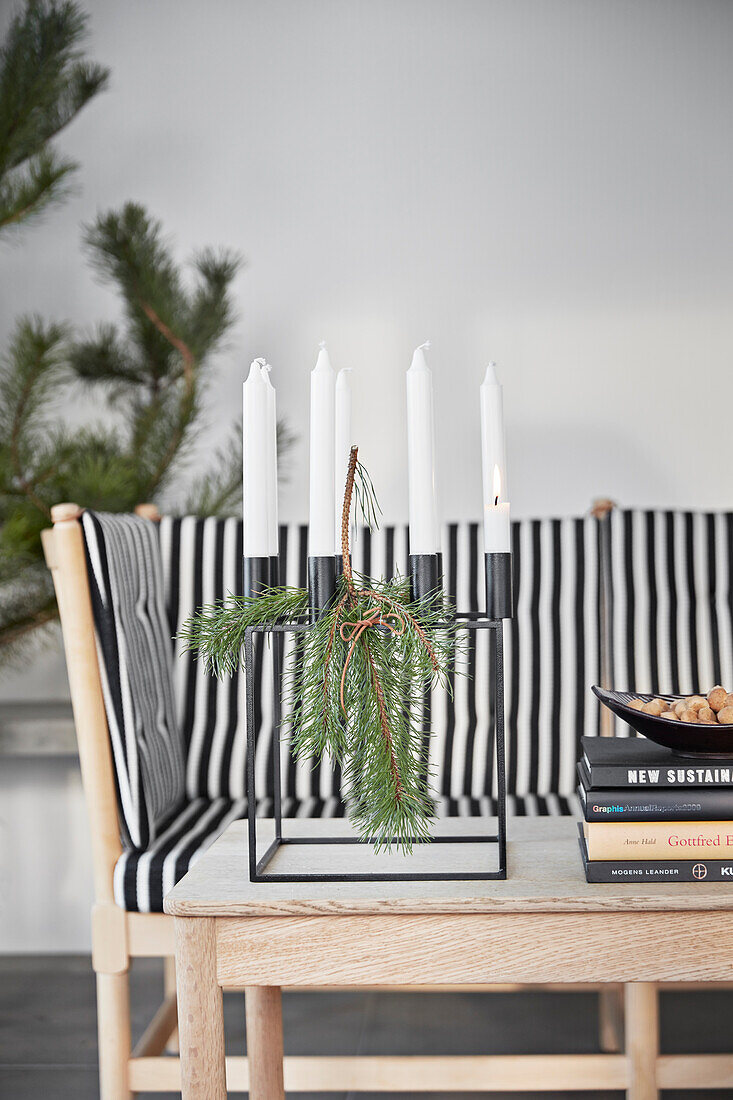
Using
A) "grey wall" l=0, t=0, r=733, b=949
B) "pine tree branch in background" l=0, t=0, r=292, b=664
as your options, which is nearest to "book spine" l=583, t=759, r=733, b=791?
"pine tree branch in background" l=0, t=0, r=292, b=664

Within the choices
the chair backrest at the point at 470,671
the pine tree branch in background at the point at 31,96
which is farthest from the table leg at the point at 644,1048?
the pine tree branch in background at the point at 31,96

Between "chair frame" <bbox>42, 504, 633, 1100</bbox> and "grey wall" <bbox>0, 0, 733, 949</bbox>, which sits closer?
"chair frame" <bbox>42, 504, 633, 1100</bbox>

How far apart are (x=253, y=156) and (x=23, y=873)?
176 cm

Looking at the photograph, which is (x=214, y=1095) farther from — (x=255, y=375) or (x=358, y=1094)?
(x=358, y=1094)

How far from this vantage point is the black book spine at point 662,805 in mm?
815

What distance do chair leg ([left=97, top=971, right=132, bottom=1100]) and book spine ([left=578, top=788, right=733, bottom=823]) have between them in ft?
2.69

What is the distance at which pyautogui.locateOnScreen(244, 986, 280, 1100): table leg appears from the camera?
0.95 meters

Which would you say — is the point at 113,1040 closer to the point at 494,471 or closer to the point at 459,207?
the point at 494,471

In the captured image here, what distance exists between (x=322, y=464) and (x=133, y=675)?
72 centimetres

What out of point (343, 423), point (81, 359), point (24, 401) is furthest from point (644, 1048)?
point (81, 359)

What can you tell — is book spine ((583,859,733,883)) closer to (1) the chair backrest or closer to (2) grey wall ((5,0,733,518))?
(1) the chair backrest

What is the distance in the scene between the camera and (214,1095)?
798 mm

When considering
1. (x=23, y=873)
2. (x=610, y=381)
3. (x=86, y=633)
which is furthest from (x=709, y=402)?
(x=23, y=873)

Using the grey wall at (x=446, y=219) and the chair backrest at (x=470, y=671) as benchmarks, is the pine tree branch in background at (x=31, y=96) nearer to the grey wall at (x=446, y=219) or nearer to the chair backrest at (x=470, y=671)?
the grey wall at (x=446, y=219)
